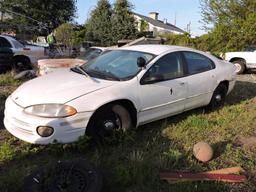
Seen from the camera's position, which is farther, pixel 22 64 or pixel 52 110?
pixel 22 64

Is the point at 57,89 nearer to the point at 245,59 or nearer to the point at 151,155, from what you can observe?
the point at 151,155

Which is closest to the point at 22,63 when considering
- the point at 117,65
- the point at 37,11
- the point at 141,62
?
the point at 117,65

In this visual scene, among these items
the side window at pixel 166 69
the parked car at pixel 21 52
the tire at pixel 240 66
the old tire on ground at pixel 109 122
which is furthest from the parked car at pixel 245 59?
the old tire on ground at pixel 109 122

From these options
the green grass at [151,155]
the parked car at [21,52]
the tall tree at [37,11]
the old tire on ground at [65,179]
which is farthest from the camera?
the tall tree at [37,11]

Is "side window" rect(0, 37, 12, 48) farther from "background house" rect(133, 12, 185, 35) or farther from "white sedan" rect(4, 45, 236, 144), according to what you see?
"background house" rect(133, 12, 185, 35)

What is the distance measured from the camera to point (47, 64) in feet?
28.1

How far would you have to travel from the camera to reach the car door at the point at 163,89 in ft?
17.0

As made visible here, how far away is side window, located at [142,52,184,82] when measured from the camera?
532 cm

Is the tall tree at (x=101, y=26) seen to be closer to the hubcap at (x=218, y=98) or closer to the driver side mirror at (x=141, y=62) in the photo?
the hubcap at (x=218, y=98)

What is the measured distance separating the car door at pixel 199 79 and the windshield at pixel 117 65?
0.91 metres

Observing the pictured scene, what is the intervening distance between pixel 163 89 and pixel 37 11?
36.5 metres

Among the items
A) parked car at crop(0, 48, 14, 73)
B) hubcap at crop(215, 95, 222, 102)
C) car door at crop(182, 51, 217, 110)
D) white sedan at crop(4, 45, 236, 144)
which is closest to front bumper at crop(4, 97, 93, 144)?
white sedan at crop(4, 45, 236, 144)

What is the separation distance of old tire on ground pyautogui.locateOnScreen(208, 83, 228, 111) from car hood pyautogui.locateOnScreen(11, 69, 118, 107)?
261cm

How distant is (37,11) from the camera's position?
39.0m
